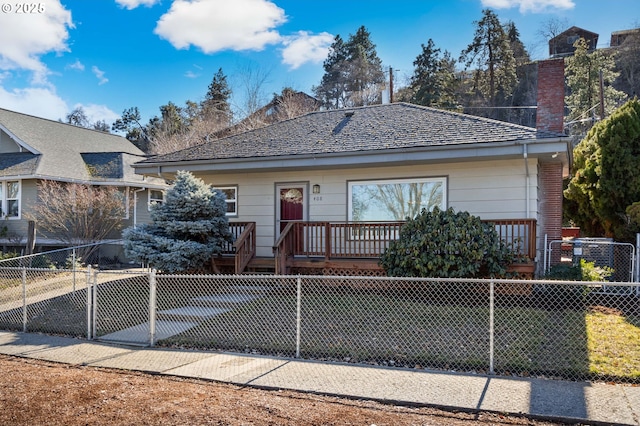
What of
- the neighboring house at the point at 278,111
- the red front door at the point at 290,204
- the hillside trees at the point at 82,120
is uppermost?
the hillside trees at the point at 82,120

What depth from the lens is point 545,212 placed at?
457 inches

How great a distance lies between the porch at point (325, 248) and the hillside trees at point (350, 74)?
991 inches

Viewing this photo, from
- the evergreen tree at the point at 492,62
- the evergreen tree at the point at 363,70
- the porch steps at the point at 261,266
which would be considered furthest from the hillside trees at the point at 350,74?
the porch steps at the point at 261,266

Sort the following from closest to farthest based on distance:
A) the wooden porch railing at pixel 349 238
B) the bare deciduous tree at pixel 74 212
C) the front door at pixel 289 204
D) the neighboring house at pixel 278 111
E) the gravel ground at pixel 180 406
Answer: the gravel ground at pixel 180 406, the wooden porch railing at pixel 349 238, the front door at pixel 289 204, the bare deciduous tree at pixel 74 212, the neighboring house at pixel 278 111

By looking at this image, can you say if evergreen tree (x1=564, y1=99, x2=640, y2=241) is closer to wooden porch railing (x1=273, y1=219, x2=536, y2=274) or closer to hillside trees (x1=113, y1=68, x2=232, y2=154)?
wooden porch railing (x1=273, y1=219, x2=536, y2=274)

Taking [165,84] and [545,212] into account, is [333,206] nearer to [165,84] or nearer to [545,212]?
[545,212]

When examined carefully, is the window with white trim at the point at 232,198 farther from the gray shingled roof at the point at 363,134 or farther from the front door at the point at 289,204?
the front door at the point at 289,204

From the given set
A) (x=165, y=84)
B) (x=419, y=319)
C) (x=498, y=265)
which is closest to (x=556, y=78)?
(x=498, y=265)

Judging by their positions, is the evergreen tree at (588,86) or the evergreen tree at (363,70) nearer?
the evergreen tree at (588,86)

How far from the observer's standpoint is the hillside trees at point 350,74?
35.9 meters

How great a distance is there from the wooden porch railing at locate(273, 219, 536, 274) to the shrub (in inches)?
19.3

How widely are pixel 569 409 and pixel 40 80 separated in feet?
85.6

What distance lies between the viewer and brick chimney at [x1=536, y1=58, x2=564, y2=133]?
1112 centimetres

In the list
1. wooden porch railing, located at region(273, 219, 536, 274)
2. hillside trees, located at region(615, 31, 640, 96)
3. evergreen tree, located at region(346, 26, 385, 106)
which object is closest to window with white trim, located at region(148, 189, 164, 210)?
wooden porch railing, located at region(273, 219, 536, 274)
